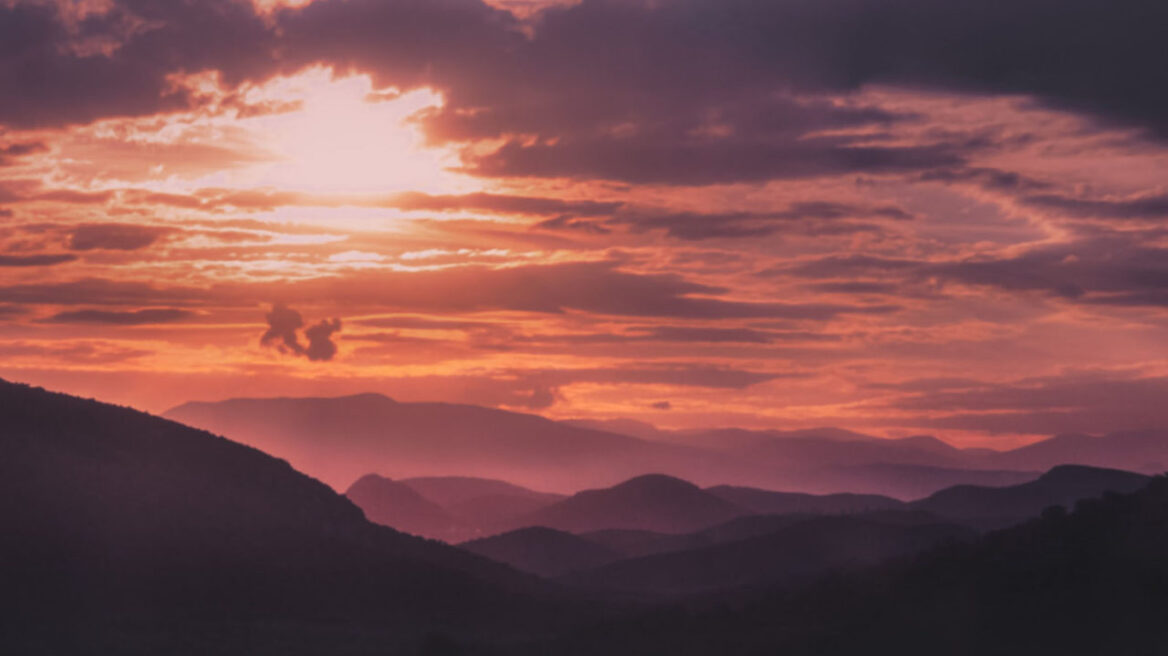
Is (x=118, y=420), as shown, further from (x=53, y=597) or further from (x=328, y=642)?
(x=328, y=642)

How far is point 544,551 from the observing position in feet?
437

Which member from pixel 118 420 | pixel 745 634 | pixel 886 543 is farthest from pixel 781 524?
pixel 745 634

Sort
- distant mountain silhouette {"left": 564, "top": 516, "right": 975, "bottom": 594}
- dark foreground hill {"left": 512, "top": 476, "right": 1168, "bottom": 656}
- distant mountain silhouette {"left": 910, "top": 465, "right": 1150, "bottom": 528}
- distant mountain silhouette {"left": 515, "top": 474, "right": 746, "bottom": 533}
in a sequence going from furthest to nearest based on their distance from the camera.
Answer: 1. distant mountain silhouette {"left": 515, "top": 474, "right": 746, "bottom": 533}
2. distant mountain silhouette {"left": 910, "top": 465, "right": 1150, "bottom": 528}
3. distant mountain silhouette {"left": 564, "top": 516, "right": 975, "bottom": 594}
4. dark foreground hill {"left": 512, "top": 476, "right": 1168, "bottom": 656}

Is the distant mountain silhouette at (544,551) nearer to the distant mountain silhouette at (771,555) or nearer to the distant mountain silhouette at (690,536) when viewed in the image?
the distant mountain silhouette at (690,536)

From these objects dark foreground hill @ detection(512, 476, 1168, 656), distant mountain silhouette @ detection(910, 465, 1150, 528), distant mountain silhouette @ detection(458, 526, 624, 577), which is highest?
distant mountain silhouette @ detection(910, 465, 1150, 528)

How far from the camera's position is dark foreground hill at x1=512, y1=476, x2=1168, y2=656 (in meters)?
46.4

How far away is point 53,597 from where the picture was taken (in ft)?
184

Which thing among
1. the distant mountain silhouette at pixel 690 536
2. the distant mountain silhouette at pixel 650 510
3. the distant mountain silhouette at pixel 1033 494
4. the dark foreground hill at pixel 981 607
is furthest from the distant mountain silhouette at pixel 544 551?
the dark foreground hill at pixel 981 607

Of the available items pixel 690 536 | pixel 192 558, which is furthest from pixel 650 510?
pixel 192 558

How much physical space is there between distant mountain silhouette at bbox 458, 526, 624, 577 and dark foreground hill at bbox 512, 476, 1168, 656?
230 ft

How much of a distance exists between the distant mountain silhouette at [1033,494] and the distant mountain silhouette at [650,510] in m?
29.9

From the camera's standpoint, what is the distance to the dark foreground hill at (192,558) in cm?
5456

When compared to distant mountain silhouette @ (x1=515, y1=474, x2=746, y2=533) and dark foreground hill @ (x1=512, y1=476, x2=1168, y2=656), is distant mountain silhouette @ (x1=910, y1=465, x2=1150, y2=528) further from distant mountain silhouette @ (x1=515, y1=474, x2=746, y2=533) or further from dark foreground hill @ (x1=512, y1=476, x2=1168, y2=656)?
dark foreground hill @ (x1=512, y1=476, x2=1168, y2=656)

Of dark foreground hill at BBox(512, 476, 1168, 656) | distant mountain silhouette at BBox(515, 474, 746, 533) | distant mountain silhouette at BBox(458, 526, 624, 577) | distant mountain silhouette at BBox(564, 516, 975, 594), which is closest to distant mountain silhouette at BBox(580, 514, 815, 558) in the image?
distant mountain silhouette at BBox(458, 526, 624, 577)
